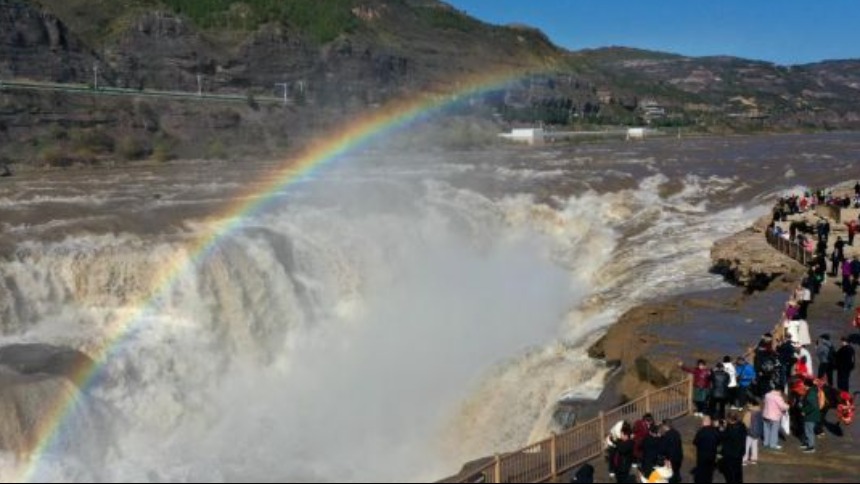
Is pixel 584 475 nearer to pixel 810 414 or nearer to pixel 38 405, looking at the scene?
pixel 810 414

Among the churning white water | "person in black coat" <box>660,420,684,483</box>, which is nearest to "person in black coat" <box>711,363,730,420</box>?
"person in black coat" <box>660,420,684,483</box>

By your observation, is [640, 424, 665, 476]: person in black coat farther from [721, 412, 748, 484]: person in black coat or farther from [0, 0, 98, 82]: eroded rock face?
[0, 0, 98, 82]: eroded rock face

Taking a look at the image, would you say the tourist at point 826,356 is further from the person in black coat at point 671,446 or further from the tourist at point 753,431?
the person in black coat at point 671,446

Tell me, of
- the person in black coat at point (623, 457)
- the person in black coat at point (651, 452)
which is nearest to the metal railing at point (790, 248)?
the person in black coat at point (623, 457)

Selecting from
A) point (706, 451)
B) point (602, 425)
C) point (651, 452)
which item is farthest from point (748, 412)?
point (651, 452)

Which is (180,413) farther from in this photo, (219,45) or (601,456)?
(219,45)

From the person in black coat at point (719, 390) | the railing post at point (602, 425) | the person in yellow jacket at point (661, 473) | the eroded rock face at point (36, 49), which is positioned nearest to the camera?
the person in yellow jacket at point (661, 473)
